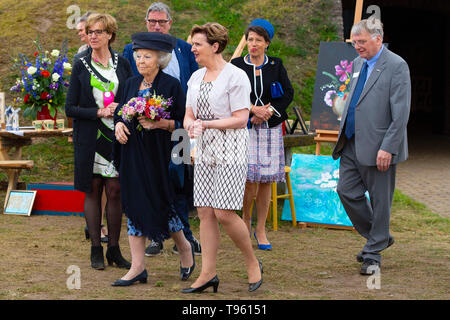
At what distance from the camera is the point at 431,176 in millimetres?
12047

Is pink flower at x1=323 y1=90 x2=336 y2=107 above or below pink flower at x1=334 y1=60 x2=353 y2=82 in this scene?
below

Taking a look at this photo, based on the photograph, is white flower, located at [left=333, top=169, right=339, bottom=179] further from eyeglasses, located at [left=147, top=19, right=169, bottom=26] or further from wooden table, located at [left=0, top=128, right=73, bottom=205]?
wooden table, located at [left=0, top=128, right=73, bottom=205]

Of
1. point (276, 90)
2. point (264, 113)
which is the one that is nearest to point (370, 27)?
point (276, 90)

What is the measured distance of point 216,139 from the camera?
4.88 meters

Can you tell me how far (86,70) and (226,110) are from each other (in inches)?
58.8

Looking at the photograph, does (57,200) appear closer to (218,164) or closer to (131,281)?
(131,281)

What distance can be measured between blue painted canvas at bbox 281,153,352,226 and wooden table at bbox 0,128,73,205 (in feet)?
9.38

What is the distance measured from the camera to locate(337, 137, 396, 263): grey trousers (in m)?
5.89

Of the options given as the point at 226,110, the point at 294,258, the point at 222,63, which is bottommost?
the point at 294,258

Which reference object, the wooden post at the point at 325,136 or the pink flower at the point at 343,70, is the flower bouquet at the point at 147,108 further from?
the pink flower at the point at 343,70

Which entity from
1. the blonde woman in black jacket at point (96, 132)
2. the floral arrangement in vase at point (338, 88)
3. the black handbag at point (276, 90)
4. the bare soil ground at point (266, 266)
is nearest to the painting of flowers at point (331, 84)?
the floral arrangement in vase at point (338, 88)

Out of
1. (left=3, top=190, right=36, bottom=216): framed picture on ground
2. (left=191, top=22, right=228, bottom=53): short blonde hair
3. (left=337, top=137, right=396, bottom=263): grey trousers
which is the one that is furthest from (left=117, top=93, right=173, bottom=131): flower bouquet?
(left=3, top=190, right=36, bottom=216): framed picture on ground

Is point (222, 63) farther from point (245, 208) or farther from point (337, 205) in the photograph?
point (337, 205)

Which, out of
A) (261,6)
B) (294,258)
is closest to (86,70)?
(294,258)
